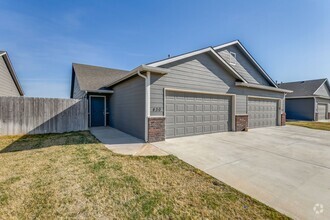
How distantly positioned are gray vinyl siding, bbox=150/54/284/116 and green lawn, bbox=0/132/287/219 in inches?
124

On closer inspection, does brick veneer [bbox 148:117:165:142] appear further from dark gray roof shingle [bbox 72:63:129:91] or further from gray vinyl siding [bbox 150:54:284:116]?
dark gray roof shingle [bbox 72:63:129:91]

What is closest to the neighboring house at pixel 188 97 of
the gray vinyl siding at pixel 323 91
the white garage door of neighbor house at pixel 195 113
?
the white garage door of neighbor house at pixel 195 113

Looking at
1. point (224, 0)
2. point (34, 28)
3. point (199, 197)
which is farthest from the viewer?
point (34, 28)

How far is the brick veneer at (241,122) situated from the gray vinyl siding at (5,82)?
1630cm

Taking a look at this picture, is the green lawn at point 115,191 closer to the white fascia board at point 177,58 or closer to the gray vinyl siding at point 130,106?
the gray vinyl siding at point 130,106

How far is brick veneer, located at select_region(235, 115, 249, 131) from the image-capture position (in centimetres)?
949

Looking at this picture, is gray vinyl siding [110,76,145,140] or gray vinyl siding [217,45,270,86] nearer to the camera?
gray vinyl siding [110,76,145,140]

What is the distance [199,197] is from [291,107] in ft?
79.5

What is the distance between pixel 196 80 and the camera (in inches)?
314

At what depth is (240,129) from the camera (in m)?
9.61

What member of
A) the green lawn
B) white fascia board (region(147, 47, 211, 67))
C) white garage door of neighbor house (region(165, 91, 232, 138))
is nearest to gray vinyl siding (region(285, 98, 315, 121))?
white garage door of neighbor house (region(165, 91, 232, 138))

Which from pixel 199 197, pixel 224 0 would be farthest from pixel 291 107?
pixel 199 197

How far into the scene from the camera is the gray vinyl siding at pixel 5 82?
11.3m

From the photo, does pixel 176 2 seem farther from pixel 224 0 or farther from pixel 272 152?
pixel 272 152
